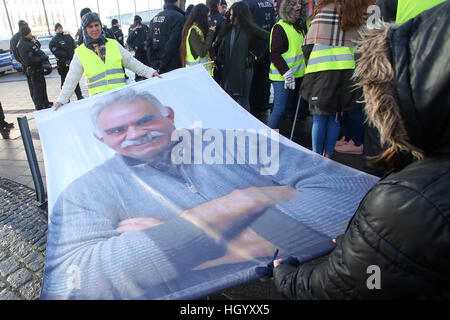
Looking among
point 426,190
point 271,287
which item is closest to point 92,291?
point 271,287

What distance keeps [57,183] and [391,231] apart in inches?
88.8

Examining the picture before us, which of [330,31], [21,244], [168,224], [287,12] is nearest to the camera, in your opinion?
[168,224]

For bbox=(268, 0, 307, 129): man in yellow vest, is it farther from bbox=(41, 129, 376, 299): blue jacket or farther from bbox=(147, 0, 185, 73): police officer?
bbox=(147, 0, 185, 73): police officer

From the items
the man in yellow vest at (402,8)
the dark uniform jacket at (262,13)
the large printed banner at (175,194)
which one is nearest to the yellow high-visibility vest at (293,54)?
the large printed banner at (175,194)

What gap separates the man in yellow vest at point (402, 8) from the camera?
2.26 meters

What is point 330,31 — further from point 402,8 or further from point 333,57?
point 402,8

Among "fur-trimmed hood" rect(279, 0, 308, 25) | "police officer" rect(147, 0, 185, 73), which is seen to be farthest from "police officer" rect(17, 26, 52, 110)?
"fur-trimmed hood" rect(279, 0, 308, 25)

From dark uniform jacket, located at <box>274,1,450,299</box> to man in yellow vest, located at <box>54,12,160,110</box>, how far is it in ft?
9.14

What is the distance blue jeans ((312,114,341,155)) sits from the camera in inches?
122

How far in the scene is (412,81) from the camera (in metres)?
0.75

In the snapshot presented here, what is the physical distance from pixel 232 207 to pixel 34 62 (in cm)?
568

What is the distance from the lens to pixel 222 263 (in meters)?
1.67

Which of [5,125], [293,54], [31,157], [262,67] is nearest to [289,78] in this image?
[293,54]
